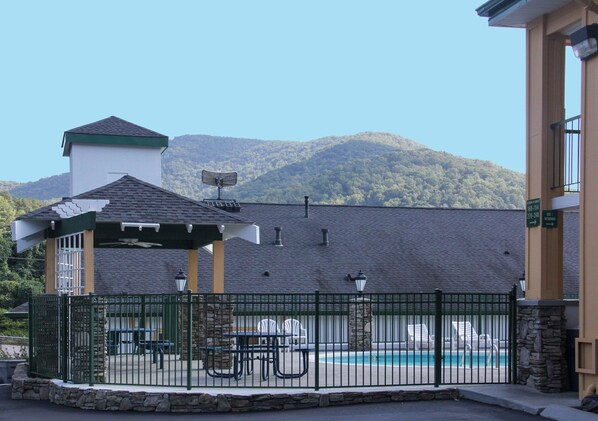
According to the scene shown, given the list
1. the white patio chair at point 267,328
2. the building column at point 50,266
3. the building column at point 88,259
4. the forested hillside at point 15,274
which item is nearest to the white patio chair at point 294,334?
the white patio chair at point 267,328

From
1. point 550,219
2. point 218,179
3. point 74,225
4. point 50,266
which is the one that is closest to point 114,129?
point 218,179

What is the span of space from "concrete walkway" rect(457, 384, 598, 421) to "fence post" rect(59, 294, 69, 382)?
21.8 feet

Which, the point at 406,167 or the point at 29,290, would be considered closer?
the point at 29,290

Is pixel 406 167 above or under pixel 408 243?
above

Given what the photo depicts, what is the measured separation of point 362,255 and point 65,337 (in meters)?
21.5

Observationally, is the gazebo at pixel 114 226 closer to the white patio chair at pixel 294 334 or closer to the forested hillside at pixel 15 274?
the white patio chair at pixel 294 334

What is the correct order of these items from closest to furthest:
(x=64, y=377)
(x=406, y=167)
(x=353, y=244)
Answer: (x=64, y=377) < (x=353, y=244) < (x=406, y=167)

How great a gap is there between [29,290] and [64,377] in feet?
102

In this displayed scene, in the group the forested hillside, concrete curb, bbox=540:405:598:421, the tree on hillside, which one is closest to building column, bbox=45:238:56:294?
concrete curb, bbox=540:405:598:421

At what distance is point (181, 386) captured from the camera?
15.6m

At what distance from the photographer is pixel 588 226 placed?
14281 millimetres

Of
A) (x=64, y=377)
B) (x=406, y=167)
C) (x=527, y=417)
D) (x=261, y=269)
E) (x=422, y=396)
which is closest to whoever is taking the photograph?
(x=527, y=417)

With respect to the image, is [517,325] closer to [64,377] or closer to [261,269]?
[64,377]

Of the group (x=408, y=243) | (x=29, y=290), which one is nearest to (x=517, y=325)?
(x=408, y=243)
